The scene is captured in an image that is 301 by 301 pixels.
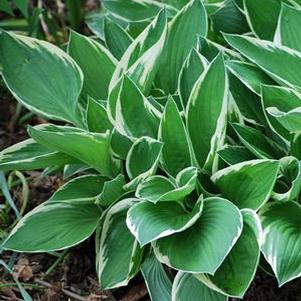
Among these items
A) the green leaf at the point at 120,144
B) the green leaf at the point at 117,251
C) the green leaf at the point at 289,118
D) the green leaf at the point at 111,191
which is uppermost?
the green leaf at the point at 289,118

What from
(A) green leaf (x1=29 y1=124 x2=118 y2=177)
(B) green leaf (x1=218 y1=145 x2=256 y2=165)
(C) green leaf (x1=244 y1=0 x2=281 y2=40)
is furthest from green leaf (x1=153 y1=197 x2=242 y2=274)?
(C) green leaf (x1=244 y1=0 x2=281 y2=40)

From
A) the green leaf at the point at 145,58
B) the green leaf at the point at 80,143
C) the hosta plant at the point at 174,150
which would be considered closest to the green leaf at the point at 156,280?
the hosta plant at the point at 174,150

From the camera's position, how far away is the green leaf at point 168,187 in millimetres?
1270

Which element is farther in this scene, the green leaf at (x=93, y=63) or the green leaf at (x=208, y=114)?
the green leaf at (x=93, y=63)

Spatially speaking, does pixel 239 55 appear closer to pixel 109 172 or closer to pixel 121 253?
pixel 109 172

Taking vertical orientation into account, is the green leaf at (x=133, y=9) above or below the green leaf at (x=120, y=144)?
above

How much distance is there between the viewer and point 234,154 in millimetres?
1416

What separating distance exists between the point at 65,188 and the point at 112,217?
136 millimetres

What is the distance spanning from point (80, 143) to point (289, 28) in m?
0.52

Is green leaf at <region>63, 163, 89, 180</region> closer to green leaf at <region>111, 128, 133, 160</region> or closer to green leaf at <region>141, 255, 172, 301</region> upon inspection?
green leaf at <region>111, 128, 133, 160</region>

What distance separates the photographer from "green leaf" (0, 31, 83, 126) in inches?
59.6

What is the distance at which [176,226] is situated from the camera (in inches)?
49.8

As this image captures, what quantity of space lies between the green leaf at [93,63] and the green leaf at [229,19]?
0.92ft

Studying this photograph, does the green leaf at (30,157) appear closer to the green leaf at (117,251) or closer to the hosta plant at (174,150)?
the hosta plant at (174,150)
